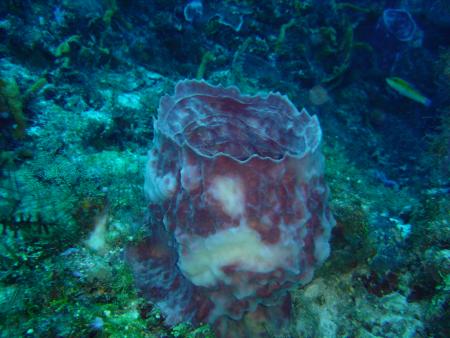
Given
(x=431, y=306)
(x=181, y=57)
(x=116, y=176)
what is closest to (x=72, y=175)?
(x=116, y=176)

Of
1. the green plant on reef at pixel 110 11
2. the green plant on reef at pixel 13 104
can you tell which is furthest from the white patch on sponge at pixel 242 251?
the green plant on reef at pixel 110 11

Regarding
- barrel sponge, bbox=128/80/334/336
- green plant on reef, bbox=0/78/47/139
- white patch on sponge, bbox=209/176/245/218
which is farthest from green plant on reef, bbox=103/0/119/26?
white patch on sponge, bbox=209/176/245/218

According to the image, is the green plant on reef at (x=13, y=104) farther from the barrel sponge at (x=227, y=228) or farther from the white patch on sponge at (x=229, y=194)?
the white patch on sponge at (x=229, y=194)

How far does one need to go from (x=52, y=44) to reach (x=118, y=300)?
4.39m

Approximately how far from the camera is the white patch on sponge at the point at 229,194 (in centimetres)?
210

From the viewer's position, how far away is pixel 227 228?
2076mm

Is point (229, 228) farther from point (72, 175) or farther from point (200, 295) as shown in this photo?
point (72, 175)

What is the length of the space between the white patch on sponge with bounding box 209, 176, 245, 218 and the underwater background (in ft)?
2.84

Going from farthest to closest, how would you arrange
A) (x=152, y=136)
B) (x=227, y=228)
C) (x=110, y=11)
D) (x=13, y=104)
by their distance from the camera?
1. (x=110, y=11)
2. (x=152, y=136)
3. (x=13, y=104)
4. (x=227, y=228)

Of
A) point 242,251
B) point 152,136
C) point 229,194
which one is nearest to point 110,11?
point 152,136

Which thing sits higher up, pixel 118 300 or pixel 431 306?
pixel 431 306

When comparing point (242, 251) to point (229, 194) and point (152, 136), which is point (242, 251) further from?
point (152, 136)

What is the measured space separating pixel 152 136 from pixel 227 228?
2.89m

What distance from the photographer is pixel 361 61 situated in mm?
7547
